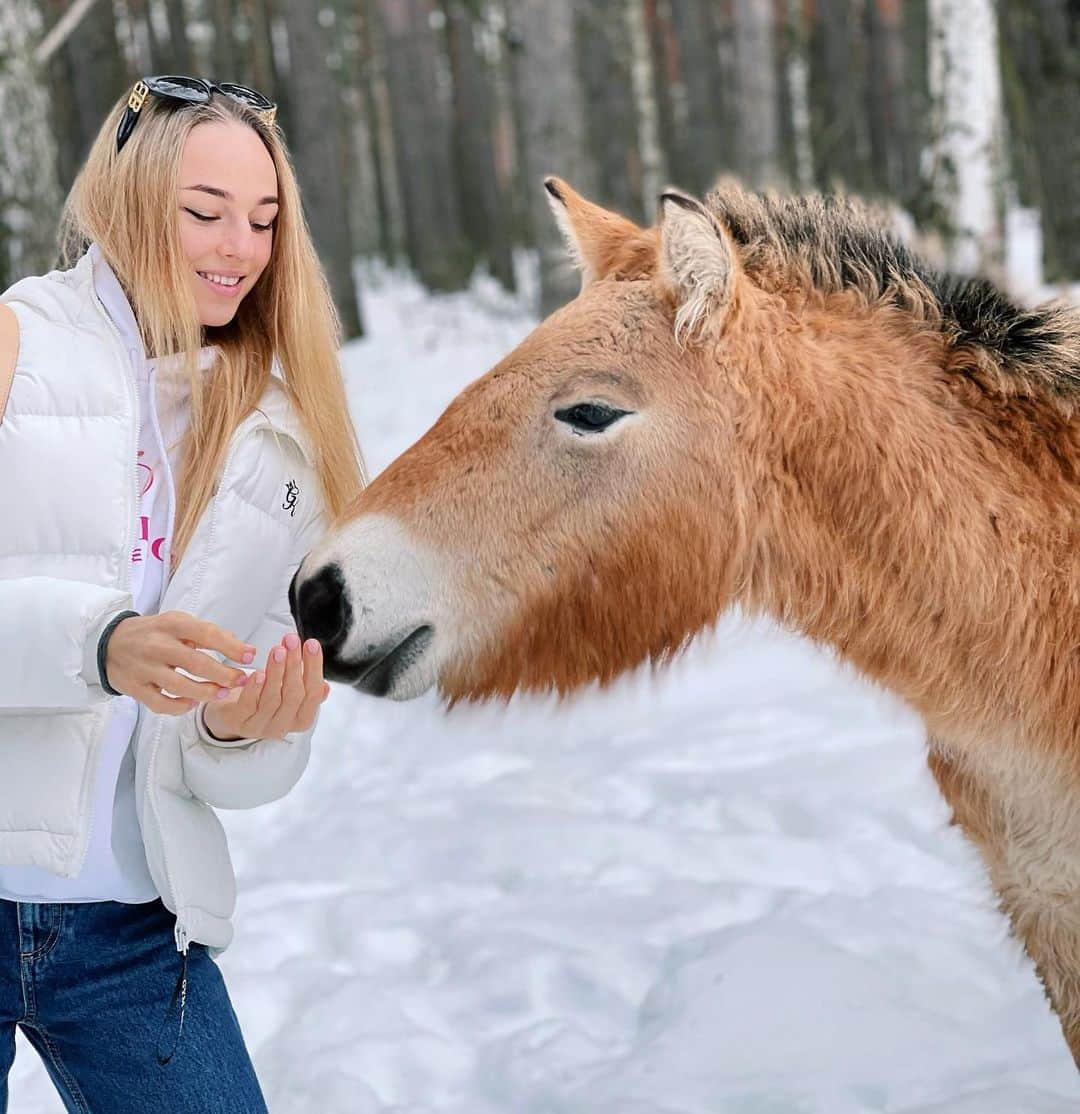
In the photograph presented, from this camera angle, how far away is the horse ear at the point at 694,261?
1.85 meters

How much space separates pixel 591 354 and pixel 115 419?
2.46 ft

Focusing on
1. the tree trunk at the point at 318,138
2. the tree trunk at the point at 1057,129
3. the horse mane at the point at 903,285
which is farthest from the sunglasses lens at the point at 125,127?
the tree trunk at the point at 318,138

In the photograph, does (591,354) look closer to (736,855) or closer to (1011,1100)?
(1011,1100)

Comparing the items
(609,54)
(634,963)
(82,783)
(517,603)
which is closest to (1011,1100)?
(634,963)

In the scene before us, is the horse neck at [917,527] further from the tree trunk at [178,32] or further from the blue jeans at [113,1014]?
the tree trunk at [178,32]

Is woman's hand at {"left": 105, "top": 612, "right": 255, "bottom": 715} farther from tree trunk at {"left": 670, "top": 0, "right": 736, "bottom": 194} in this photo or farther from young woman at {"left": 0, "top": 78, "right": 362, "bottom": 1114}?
tree trunk at {"left": 670, "top": 0, "right": 736, "bottom": 194}

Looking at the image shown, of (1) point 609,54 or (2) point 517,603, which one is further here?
(1) point 609,54

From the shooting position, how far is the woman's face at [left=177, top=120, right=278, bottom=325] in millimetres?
1931

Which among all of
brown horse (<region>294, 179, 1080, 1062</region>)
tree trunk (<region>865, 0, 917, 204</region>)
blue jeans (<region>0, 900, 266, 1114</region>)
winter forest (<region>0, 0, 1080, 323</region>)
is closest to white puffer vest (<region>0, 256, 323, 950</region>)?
blue jeans (<region>0, 900, 266, 1114</region>)

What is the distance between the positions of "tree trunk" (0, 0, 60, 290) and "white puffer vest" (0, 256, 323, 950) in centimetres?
471

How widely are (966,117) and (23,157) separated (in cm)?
532

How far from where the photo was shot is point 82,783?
178cm

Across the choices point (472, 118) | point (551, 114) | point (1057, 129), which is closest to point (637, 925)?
point (1057, 129)

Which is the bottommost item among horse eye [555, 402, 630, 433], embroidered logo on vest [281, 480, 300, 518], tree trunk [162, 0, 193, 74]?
embroidered logo on vest [281, 480, 300, 518]
